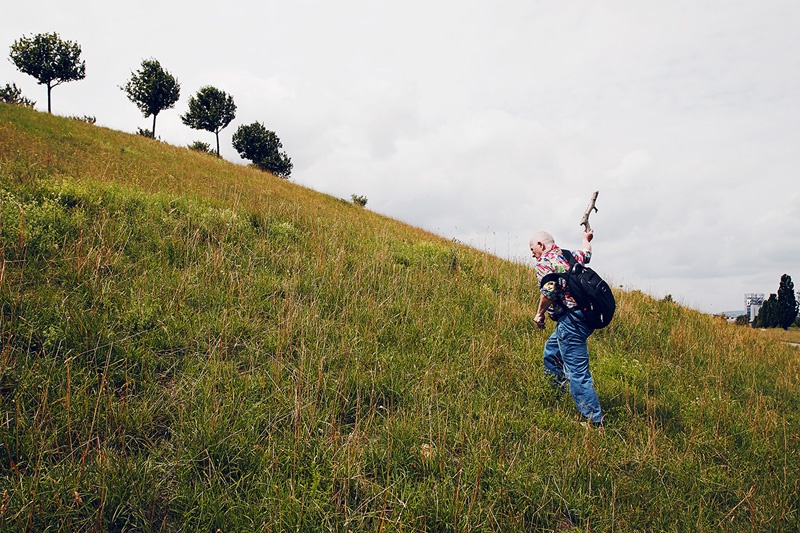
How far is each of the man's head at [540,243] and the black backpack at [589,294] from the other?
357 millimetres

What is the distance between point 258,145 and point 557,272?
45845mm

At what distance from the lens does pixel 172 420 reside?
303 cm

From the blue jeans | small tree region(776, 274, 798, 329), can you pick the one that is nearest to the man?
the blue jeans

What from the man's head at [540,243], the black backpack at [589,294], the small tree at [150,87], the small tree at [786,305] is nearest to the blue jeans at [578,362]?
the black backpack at [589,294]

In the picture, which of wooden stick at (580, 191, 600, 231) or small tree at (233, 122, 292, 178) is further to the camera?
small tree at (233, 122, 292, 178)

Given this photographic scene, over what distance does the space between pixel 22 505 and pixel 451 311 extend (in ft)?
15.6

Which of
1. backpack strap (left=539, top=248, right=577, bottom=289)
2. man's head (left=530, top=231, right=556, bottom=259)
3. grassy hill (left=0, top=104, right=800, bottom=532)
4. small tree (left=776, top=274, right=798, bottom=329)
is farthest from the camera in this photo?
small tree (left=776, top=274, right=798, bottom=329)

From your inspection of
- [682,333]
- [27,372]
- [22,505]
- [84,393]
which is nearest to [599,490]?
[22,505]

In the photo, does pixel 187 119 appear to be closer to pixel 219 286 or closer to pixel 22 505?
pixel 219 286

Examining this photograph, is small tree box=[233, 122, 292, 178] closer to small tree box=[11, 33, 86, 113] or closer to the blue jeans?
small tree box=[11, 33, 86, 113]

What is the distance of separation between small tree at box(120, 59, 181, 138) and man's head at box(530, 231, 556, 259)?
39537 mm

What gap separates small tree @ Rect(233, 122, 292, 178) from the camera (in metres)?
43.8

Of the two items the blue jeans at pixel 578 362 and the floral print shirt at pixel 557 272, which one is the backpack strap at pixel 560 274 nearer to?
the floral print shirt at pixel 557 272

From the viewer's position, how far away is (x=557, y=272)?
13.5 feet
